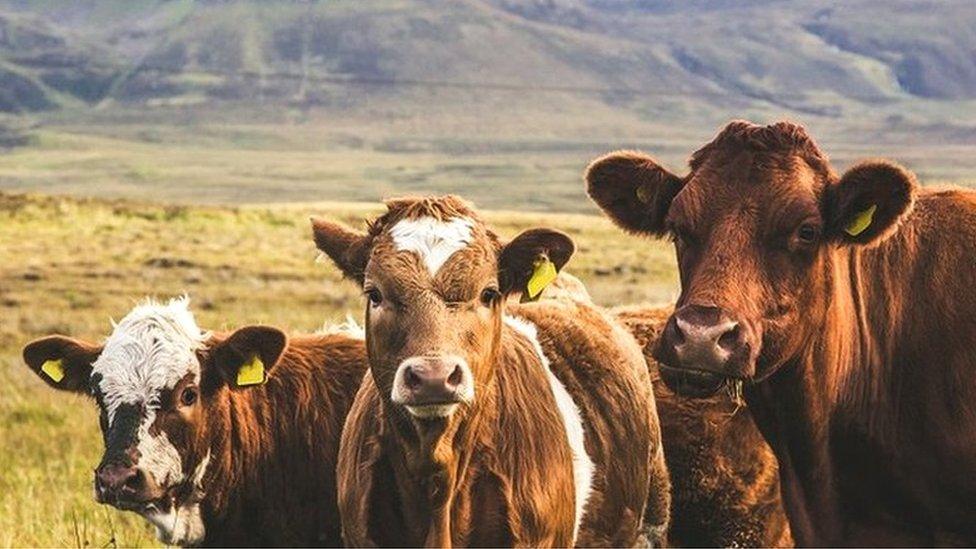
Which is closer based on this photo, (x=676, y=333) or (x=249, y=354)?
(x=676, y=333)

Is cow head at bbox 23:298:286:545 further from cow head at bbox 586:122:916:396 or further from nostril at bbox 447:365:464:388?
cow head at bbox 586:122:916:396

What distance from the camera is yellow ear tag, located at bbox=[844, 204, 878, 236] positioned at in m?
7.01

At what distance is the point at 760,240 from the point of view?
691 centimetres

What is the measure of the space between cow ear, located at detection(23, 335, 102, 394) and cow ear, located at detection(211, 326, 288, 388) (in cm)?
70

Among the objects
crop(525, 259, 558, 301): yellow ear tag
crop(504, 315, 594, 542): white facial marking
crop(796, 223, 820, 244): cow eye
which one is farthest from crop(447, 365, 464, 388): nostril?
crop(796, 223, 820, 244): cow eye

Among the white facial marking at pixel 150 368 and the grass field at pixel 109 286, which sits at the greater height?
the white facial marking at pixel 150 368

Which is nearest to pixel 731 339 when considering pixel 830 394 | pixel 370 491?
pixel 830 394

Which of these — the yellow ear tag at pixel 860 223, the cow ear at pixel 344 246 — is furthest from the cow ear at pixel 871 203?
the cow ear at pixel 344 246

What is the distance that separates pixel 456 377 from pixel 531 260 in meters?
0.97

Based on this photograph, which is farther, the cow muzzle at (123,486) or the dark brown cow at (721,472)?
the dark brown cow at (721,472)

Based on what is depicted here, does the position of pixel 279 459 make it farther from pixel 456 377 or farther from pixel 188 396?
pixel 456 377

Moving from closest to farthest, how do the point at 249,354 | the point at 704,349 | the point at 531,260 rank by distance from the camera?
the point at 704,349 < the point at 531,260 < the point at 249,354

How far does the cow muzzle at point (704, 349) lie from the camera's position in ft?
21.3

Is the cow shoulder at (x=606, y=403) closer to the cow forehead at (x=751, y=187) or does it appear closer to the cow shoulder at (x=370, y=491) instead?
the cow shoulder at (x=370, y=491)
